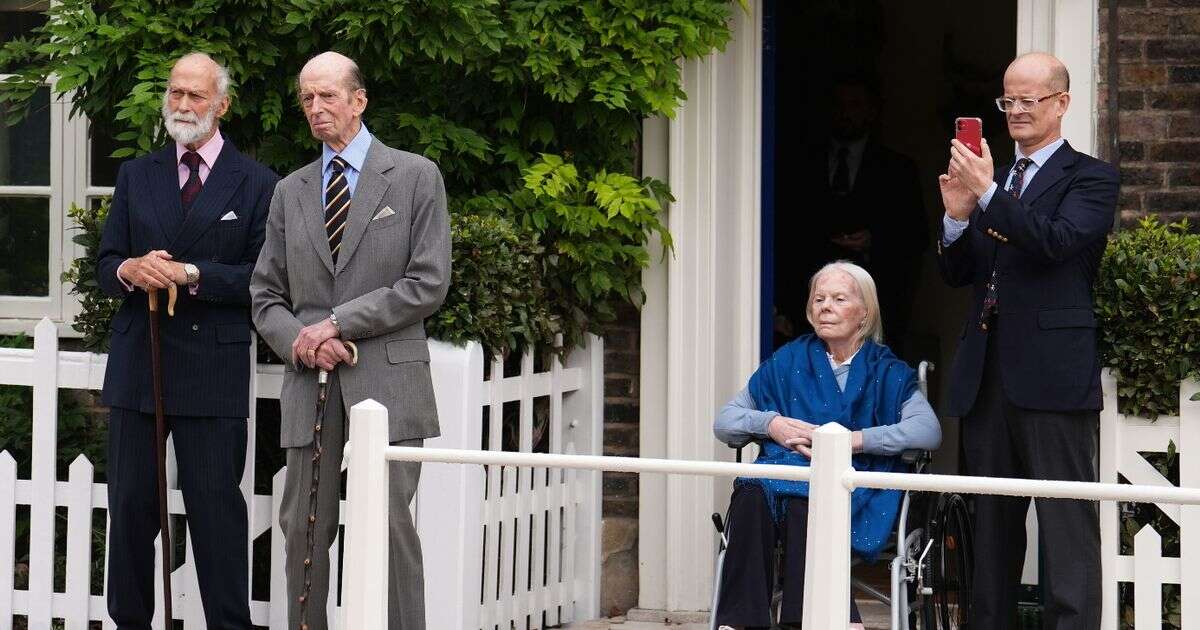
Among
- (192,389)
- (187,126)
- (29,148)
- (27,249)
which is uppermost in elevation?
(29,148)

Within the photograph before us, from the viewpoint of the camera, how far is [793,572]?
4855mm

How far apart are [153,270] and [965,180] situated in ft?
7.85

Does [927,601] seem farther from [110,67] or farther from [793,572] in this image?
[110,67]

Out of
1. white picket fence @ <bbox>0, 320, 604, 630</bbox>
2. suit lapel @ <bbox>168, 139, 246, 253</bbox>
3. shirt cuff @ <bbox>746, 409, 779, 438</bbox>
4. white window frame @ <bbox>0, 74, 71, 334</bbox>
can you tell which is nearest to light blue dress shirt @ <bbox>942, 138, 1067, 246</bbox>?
shirt cuff @ <bbox>746, 409, 779, 438</bbox>

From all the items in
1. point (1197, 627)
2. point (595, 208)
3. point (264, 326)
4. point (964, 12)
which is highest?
point (964, 12)

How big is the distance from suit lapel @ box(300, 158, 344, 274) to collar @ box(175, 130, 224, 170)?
45 cm

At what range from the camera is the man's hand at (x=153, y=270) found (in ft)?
16.1

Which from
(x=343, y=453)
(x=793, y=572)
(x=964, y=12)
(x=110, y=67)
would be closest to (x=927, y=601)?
(x=793, y=572)

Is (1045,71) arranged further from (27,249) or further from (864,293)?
(27,249)

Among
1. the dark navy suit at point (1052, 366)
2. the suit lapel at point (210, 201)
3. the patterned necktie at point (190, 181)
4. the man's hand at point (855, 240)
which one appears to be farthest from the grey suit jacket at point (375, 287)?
the man's hand at point (855, 240)

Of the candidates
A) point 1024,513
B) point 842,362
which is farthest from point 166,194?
point 1024,513

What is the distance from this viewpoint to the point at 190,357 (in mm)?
5020

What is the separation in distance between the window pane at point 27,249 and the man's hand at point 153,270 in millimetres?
1995

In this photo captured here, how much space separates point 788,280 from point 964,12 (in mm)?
1878
